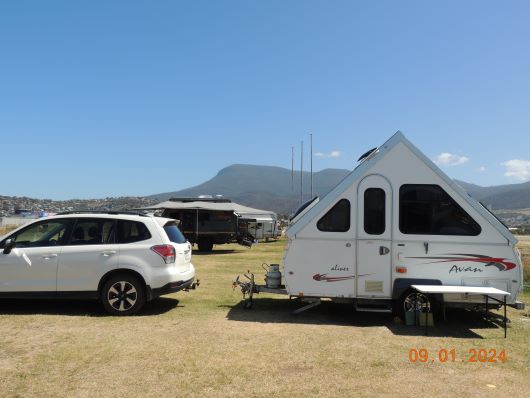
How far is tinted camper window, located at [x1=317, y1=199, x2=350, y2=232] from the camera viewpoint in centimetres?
823

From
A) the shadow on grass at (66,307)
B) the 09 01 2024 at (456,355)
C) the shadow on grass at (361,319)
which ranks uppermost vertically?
the shadow on grass at (66,307)

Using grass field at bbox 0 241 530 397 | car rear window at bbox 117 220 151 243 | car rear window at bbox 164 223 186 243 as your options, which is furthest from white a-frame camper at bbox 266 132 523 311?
car rear window at bbox 117 220 151 243

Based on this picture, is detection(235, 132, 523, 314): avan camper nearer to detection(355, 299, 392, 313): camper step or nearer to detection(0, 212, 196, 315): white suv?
detection(355, 299, 392, 313): camper step

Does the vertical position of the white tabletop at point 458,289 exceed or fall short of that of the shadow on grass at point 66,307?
it exceeds it

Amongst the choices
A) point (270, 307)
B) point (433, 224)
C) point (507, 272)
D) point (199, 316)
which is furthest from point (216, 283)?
point (507, 272)

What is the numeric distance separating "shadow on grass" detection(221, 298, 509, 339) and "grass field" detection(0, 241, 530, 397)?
19 millimetres

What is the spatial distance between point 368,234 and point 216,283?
5.32m

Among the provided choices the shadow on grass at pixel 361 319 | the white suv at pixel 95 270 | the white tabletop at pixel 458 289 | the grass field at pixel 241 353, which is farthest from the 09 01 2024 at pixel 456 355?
the white suv at pixel 95 270

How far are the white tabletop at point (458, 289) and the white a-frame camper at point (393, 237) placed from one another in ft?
0.57

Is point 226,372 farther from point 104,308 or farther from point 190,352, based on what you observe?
point 104,308

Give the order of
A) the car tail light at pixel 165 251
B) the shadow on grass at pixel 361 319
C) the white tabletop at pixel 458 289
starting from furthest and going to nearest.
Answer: the car tail light at pixel 165 251 → the shadow on grass at pixel 361 319 → the white tabletop at pixel 458 289

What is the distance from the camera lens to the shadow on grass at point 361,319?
7791 mm

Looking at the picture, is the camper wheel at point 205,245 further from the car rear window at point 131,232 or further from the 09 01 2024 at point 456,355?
the 09 01 2024 at point 456,355

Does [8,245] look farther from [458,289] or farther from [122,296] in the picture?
[458,289]
